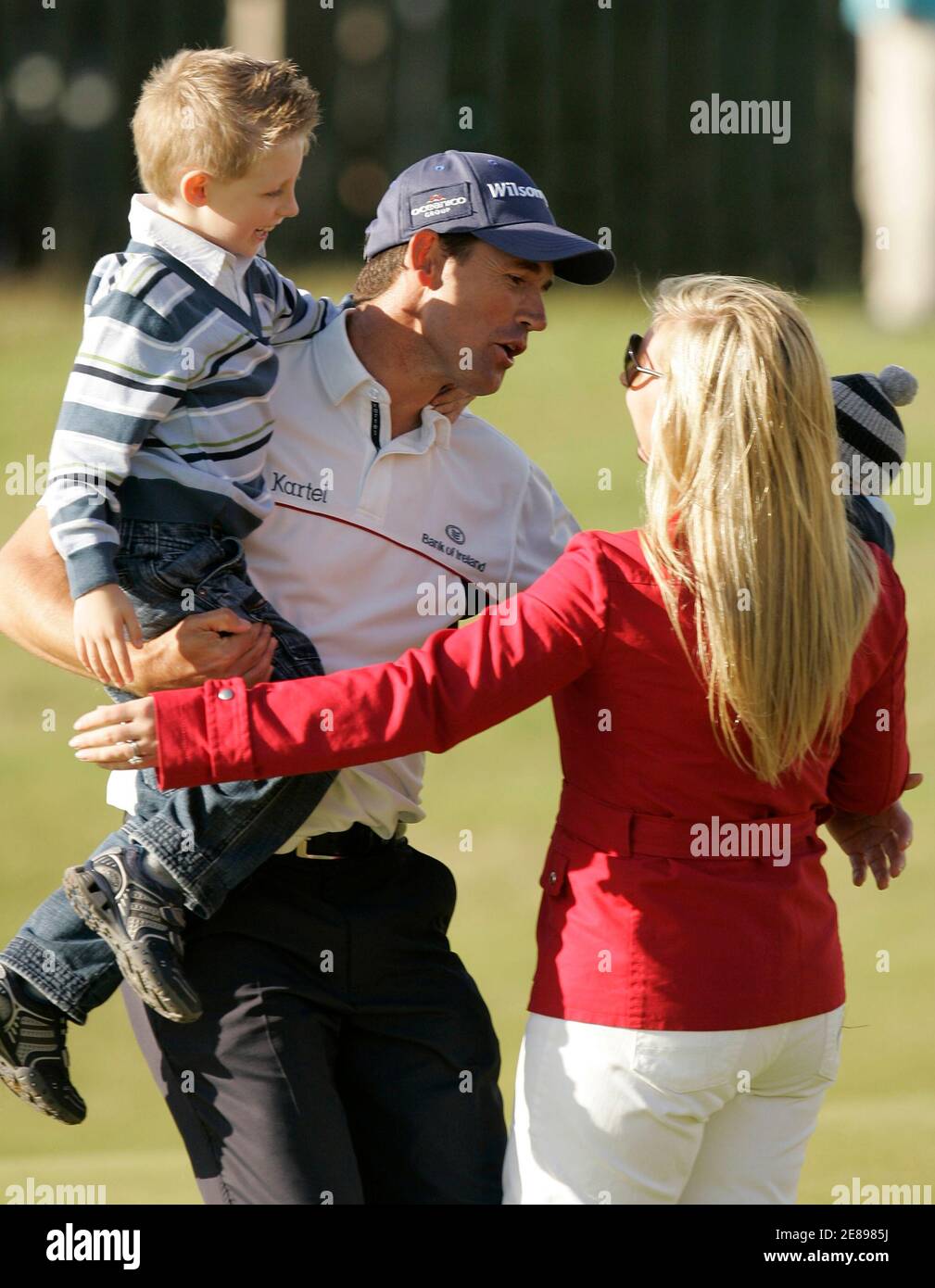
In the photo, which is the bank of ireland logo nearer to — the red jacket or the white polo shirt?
the white polo shirt

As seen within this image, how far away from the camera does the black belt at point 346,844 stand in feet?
8.07

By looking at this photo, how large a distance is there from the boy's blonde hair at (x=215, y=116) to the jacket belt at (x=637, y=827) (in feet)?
3.13

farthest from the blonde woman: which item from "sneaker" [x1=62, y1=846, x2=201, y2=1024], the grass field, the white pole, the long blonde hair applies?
the white pole

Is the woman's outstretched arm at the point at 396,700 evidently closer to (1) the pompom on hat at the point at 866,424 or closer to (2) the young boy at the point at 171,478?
(2) the young boy at the point at 171,478

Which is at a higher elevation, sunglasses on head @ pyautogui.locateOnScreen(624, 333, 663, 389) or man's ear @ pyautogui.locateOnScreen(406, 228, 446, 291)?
man's ear @ pyautogui.locateOnScreen(406, 228, 446, 291)

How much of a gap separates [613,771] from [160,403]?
73 centimetres

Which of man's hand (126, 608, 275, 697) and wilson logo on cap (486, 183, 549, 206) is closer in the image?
man's hand (126, 608, 275, 697)

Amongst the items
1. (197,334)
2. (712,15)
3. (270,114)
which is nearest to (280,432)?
(197,334)

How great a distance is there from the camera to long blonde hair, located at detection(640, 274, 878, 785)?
6.90ft

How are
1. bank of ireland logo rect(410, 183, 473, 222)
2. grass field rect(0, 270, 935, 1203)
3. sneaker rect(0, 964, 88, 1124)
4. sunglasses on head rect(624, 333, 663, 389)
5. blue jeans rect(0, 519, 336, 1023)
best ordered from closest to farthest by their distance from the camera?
sunglasses on head rect(624, 333, 663, 389) → blue jeans rect(0, 519, 336, 1023) → sneaker rect(0, 964, 88, 1124) → bank of ireland logo rect(410, 183, 473, 222) → grass field rect(0, 270, 935, 1203)

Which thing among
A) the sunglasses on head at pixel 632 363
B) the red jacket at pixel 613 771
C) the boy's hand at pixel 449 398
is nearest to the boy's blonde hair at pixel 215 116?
the boy's hand at pixel 449 398

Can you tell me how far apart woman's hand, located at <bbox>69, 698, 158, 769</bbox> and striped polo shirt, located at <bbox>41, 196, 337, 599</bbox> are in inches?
9.6

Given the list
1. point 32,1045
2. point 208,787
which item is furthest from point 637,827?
point 32,1045

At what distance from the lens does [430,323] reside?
2.62m
